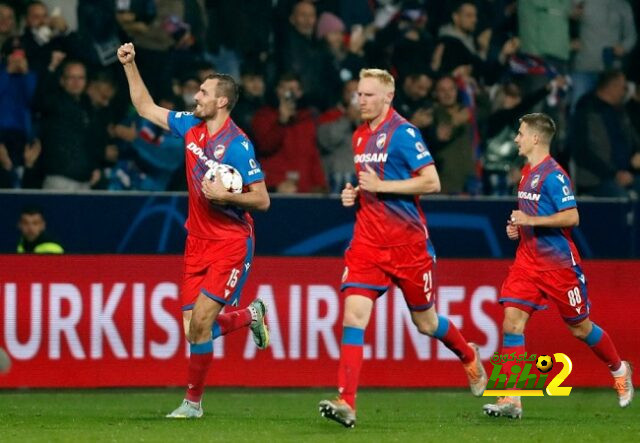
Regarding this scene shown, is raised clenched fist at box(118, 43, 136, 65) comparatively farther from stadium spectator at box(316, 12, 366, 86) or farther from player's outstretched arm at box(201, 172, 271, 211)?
stadium spectator at box(316, 12, 366, 86)

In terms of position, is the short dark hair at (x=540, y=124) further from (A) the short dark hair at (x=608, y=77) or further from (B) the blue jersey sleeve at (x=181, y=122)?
(A) the short dark hair at (x=608, y=77)

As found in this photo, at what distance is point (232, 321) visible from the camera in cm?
1021

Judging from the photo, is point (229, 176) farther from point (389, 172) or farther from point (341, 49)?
point (341, 49)

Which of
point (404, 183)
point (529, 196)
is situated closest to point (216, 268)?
point (404, 183)

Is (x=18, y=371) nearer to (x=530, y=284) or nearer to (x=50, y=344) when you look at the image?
(x=50, y=344)

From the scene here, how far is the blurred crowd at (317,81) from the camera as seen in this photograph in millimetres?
Answer: 14492

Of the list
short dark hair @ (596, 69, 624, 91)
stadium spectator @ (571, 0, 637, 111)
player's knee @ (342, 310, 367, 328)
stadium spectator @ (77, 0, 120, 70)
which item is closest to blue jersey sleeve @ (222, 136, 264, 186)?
player's knee @ (342, 310, 367, 328)

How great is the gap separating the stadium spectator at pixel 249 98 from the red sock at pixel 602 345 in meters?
5.46

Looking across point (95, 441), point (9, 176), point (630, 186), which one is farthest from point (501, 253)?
point (95, 441)

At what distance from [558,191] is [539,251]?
46 cm

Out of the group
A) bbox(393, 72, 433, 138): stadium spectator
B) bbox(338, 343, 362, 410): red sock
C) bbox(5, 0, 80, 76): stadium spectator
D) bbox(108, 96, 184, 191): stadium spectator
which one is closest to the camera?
bbox(338, 343, 362, 410): red sock

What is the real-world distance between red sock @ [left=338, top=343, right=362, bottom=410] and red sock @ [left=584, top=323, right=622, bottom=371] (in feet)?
7.15

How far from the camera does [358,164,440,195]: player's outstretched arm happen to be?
8.94 meters

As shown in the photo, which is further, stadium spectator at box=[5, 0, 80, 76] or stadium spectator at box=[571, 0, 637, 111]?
stadium spectator at box=[571, 0, 637, 111]
